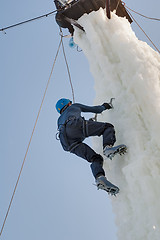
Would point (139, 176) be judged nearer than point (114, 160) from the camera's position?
Yes

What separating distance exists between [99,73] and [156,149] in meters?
1.66

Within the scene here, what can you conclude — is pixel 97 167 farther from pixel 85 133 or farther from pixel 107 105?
pixel 107 105

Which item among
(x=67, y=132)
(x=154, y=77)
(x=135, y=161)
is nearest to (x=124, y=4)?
(x=154, y=77)

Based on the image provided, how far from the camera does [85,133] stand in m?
3.38

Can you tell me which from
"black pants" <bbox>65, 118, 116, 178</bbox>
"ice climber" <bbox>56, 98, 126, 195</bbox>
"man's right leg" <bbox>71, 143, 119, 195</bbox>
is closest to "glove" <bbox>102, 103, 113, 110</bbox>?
"ice climber" <bbox>56, 98, 126, 195</bbox>

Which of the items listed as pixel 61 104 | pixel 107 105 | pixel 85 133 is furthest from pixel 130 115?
pixel 61 104

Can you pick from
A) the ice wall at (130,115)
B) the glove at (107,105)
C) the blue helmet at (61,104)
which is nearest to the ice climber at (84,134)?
the glove at (107,105)

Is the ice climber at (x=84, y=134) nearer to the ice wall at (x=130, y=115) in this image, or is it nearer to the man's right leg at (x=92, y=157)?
the man's right leg at (x=92, y=157)

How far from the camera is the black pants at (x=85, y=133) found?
3.25 meters

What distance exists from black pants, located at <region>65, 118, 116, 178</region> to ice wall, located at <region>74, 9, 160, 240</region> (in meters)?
0.18

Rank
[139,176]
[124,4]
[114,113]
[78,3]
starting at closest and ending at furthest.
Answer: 1. [139,176]
2. [114,113]
3. [78,3]
4. [124,4]

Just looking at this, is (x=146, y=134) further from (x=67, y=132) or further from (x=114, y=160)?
(x=67, y=132)

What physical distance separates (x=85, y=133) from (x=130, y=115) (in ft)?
1.84

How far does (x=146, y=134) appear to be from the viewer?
3.12 meters
